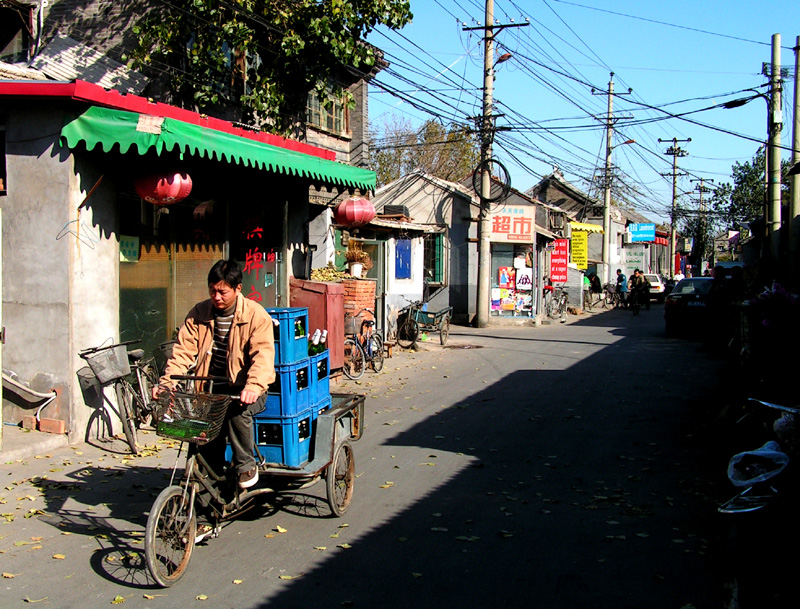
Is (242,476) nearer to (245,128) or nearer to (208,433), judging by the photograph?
(208,433)

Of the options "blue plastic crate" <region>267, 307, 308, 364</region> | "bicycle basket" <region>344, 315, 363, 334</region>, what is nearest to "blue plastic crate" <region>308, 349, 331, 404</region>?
"blue plastic crate" <region>267, 307, 308, 364</region>

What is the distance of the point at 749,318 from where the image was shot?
29.3 feet

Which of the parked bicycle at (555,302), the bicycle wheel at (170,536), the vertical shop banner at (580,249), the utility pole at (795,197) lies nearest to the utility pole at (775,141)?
the utility pole at (795,197)

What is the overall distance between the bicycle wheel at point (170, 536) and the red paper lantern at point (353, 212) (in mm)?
10021

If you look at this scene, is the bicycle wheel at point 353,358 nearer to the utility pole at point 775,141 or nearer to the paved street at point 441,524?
the paved street at point 441,524

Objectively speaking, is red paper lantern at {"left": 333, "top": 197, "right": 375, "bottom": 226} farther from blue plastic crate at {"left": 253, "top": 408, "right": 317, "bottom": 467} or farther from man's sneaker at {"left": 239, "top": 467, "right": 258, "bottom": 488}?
man's sneaker at {"left": 239, "top": 467, "right": 258, "bottom": 488}

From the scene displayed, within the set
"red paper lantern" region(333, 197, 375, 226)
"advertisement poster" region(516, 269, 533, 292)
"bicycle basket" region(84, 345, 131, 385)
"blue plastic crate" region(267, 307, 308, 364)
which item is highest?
"red paper lantern" region(333, 197, 375, 226)

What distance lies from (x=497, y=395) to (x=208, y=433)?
297 inches

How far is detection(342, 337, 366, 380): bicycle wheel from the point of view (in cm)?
1312

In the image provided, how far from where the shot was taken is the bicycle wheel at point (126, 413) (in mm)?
7602

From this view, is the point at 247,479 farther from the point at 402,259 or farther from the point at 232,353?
the point at 402,259

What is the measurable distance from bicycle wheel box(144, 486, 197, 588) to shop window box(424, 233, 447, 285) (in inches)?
836

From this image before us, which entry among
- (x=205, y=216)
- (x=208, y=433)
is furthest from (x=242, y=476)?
(x=205, y=216)

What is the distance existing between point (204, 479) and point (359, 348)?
847 centimetres
